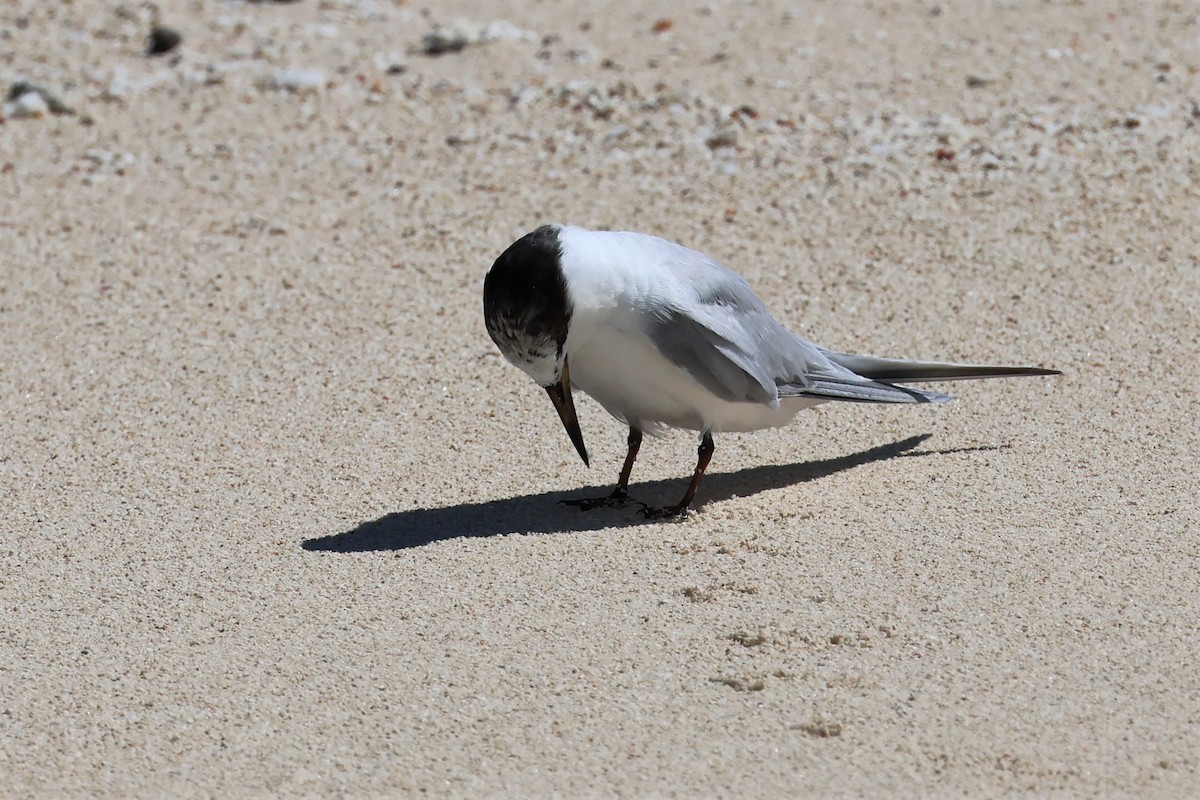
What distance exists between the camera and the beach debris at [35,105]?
9.09 m

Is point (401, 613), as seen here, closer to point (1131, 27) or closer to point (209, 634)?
point (209, 634)

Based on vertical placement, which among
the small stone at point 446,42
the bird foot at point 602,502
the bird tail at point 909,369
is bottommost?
the bird foot at point 602,502

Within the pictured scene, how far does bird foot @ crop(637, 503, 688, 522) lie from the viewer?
4852 mm

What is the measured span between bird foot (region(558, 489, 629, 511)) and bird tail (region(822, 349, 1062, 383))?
3.15ft

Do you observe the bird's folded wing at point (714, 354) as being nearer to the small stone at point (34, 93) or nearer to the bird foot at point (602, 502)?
the bird foot at point (602, 502)

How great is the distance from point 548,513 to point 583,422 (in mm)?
960

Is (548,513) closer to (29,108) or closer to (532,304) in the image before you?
(532,304)

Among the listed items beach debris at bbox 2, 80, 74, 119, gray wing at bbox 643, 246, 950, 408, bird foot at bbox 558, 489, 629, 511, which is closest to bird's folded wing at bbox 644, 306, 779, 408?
gray wing at bbox 643, 246, 950, 408

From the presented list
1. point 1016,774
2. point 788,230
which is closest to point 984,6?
point 788,230

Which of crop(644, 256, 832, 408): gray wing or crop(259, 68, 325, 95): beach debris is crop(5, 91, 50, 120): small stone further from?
crop(644, 256, 832, 408): gray wing

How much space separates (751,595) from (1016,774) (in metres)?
1.06

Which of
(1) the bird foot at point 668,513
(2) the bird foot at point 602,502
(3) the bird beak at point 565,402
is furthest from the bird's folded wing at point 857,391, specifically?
(3) the bird beak at point 565,402

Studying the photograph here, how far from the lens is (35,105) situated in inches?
358

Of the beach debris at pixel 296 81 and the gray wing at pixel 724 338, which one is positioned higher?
the gray wing at pixel 724 338
